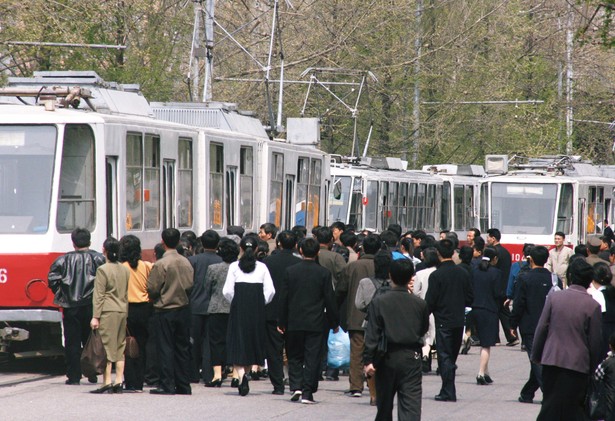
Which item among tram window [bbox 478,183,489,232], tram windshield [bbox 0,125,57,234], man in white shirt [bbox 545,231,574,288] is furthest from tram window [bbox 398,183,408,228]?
tram windshield [bbox 0,125,57,234]

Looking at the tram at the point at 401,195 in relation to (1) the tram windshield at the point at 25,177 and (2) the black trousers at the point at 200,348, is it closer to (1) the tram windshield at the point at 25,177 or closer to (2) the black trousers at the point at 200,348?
(1) the tram windshield at the point at 25,177

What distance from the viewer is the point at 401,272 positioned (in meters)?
10.2

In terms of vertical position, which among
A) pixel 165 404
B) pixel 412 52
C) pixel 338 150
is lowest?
pixel 165 404

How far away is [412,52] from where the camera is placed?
40.9 m

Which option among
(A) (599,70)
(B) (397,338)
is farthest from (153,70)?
(A) (599,70)

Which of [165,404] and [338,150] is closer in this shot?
[165,404]

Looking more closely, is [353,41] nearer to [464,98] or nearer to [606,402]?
[464,98]

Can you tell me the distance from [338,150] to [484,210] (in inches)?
466

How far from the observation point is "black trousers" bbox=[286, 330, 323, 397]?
519 inches

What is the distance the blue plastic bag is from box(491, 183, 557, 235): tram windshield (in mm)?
16541

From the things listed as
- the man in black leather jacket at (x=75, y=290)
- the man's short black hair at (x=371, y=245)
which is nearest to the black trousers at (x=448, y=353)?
the man's short black hair at (x=371, y=245)

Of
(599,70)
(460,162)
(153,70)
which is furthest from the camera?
(599,70)

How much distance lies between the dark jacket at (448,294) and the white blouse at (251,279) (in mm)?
1597

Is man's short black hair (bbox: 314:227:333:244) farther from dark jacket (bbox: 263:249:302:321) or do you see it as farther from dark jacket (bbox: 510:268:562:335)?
dark jacket (bbox: 510:268:562:335)
